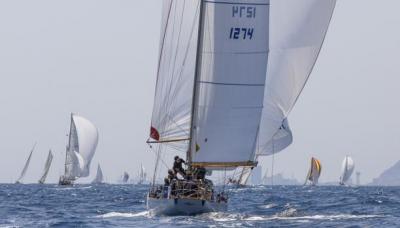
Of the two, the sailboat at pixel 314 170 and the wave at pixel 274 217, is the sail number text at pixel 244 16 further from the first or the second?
the sailboat at pixel 314 170

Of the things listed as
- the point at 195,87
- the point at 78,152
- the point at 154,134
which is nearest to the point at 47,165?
the point at 78,152

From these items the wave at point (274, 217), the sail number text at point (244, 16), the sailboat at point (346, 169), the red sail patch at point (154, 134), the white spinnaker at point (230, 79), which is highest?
the sailboat at point (346, 169)

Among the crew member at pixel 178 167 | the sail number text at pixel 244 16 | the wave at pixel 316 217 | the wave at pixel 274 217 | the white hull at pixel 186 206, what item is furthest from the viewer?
the crew member at pixel 178 167

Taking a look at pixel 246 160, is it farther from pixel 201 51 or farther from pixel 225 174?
pixel 201 51

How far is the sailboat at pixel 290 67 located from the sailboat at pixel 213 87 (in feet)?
5.12

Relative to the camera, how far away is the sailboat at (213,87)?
35656 mm

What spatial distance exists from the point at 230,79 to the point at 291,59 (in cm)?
298

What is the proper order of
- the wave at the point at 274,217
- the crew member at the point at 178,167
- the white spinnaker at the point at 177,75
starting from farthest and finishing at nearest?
the white spinnaker at the point at 177,75 < the crew member at the point at 178,167 < the wave at the point at 274,217

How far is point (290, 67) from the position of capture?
3756 cm

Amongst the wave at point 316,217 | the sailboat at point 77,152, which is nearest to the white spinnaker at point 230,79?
the wave at point 316,217

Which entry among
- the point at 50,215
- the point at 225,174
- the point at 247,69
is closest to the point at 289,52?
the point at 247,69

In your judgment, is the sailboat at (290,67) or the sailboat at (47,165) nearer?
the sailboat at (290,67)

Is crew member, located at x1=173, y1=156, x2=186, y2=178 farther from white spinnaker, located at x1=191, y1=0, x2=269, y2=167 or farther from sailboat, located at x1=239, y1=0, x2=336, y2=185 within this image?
sailboat, located at x1=239, y1=0, x2=336, y2=185

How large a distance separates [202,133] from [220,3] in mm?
4589
